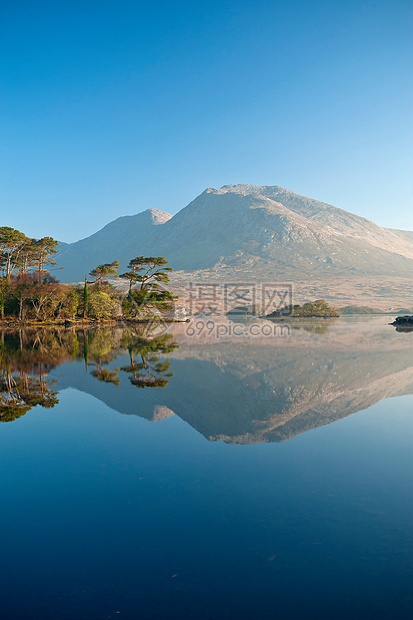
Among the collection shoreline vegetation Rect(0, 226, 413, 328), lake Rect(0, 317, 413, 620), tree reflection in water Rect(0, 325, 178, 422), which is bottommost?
tree reflection in water Rect(0, 325, 178, 422)

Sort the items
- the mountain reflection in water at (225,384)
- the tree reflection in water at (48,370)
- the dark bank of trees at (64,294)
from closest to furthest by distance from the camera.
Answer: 1. the mountain reflection in water at (225,384)
2. the tree reflection in water at (48,370)
3. the dark bank of trees at (64,294)

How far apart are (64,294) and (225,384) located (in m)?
30.4

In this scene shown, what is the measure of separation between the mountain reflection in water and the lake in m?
0.07

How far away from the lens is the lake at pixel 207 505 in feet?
7.93

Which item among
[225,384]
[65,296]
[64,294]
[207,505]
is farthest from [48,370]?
[65,296]

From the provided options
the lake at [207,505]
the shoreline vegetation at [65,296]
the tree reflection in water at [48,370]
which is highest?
the shoreline vegetation at [65,296]

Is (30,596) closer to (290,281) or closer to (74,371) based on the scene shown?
(74,371)

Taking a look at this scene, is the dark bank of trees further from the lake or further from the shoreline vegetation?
the lake

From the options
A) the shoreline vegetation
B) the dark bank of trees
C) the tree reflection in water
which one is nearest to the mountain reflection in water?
the tree reflection in water

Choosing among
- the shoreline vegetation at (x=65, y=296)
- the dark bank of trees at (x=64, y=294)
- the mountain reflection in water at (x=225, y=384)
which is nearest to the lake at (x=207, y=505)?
the mountain reflection in water at (x=225, y=384)

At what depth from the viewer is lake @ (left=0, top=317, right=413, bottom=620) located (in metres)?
2.42

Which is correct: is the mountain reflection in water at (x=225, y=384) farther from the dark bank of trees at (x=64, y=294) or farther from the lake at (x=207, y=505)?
the dark bank of trees at (x=64, y=294)

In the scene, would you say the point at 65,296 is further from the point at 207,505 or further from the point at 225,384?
the point at 207,505

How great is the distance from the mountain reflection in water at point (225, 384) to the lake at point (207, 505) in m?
0.07
